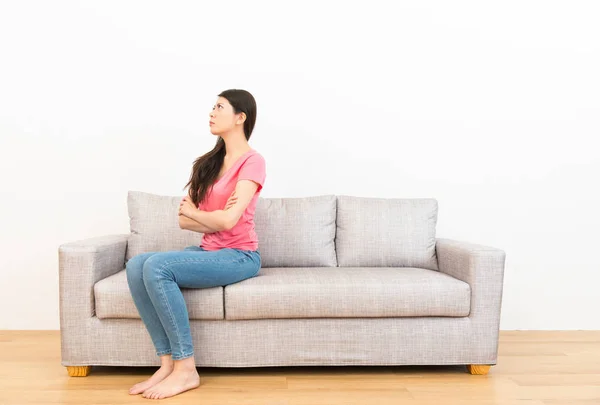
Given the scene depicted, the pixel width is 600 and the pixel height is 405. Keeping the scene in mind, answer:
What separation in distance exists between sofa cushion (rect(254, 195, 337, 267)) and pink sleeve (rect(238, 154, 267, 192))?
48cm

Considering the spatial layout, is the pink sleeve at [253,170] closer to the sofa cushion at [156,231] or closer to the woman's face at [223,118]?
the woman's face at [223,118]

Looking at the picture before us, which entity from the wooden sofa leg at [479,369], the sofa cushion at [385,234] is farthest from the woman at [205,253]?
the wooden sofa leg at [479,369]

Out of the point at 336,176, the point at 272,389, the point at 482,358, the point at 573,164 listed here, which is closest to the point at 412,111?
the point at 336,176

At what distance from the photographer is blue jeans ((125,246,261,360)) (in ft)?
7.73

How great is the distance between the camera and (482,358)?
103 inches

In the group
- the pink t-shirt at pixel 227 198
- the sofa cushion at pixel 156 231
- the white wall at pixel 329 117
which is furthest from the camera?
the white wall at pixel 329 117

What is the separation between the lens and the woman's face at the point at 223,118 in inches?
105

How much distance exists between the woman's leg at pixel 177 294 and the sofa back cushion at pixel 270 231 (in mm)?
579

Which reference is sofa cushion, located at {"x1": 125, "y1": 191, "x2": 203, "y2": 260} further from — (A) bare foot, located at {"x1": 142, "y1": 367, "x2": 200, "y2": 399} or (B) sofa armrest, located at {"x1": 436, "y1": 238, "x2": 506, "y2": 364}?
(B) sofa armrest, located at {"x1": 436, "y1": 238, "x2": 506, "y2": 364}

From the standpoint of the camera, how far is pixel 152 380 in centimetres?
237

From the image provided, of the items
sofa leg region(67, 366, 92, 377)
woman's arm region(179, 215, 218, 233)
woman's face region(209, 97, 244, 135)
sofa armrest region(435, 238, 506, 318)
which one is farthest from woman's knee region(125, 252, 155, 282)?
sofa armrest region(435, 238, 506, 318)

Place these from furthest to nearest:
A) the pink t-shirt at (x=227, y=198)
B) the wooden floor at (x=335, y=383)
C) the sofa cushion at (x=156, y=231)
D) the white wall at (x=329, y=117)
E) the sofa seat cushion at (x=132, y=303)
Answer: the white wall at (x=329, y=117), the sofa cushion at (x=156, y=231), the pink t-shirt at (x=227, y=198), the sofa seat cushion at (x=132, y=303), the wooden floor at (x=335, y=383)

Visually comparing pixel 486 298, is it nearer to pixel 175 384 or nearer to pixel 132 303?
pixel 175 384

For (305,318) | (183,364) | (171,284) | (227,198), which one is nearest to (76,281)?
(171,284)
